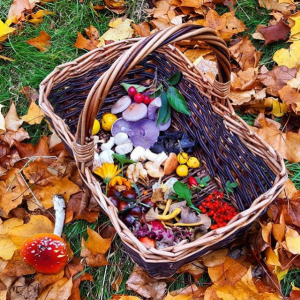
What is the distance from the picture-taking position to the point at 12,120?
196 cm

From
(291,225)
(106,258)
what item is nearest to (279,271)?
(291,225)

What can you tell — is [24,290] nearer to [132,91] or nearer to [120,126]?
[120,126]

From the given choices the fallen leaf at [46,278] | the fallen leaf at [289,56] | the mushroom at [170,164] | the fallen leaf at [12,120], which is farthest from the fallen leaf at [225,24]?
the fallen leaf at [46,278]

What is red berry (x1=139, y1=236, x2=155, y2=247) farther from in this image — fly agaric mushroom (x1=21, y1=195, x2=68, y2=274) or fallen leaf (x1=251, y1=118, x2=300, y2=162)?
fallen leaf (x1=251, y1=118, x2=300, y2=162)

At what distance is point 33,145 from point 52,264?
700 millimetres

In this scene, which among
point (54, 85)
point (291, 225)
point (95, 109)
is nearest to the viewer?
point (95, 109)

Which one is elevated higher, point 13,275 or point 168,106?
point 168,106

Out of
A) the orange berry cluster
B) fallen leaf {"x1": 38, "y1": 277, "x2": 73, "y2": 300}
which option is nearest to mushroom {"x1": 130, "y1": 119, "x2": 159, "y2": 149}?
the orange berry cluster

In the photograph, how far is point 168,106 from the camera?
1.90m

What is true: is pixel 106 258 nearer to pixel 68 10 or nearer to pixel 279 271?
pixel 279 271

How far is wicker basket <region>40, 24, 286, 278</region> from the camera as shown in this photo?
1265 mm

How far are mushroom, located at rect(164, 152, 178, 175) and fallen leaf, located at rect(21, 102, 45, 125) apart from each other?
71 cm

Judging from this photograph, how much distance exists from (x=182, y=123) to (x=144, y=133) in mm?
205

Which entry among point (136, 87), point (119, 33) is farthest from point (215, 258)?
point (119, 33)
